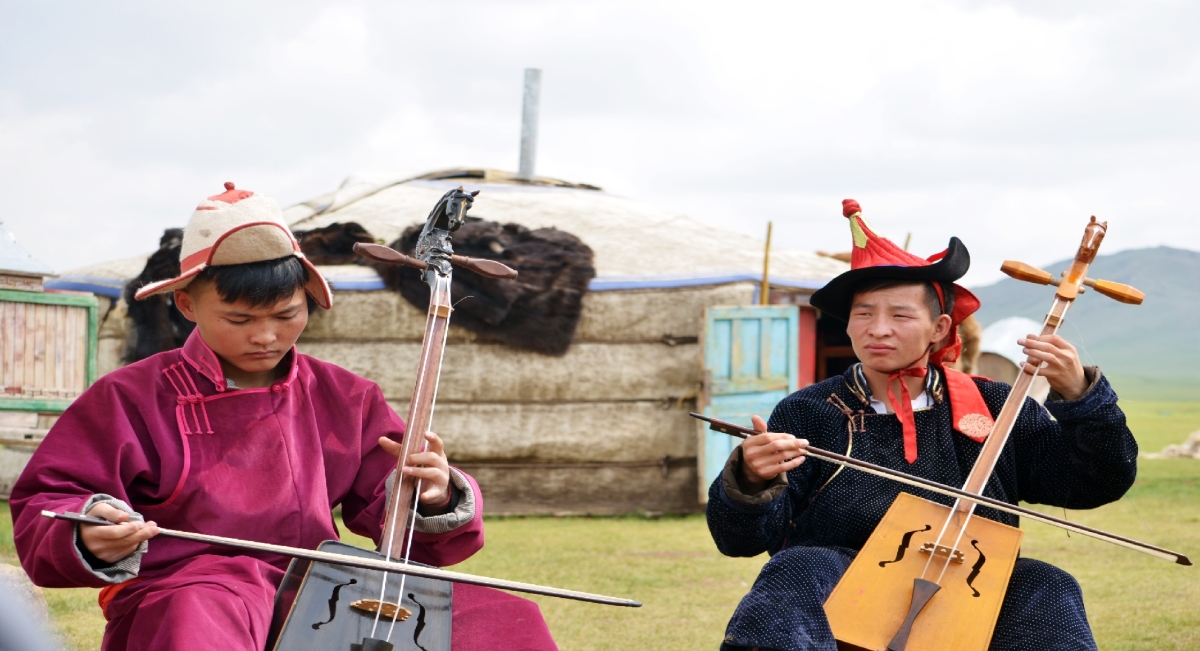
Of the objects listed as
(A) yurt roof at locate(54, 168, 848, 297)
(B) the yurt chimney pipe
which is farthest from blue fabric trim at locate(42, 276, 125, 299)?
(B) the yurt chimney pipe

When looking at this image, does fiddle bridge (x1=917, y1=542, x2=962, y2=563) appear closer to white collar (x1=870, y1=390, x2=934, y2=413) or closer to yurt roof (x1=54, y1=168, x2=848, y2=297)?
white collar (x1=870, y1=390, x2=934, y2=413)

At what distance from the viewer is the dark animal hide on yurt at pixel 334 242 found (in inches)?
342

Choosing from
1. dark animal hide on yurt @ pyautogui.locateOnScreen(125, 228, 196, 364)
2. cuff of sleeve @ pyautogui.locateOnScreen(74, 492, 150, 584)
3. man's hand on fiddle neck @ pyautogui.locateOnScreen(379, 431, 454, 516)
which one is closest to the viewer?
cuff of sleeve @ pyautogui.locateOnScreen(74, 492, 150, 584)

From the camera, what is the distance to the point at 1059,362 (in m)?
2.46

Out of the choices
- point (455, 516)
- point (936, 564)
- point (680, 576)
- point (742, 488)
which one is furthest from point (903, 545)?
point (680, 576)

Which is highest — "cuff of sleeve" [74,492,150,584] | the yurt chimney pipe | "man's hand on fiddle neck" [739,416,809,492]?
the yurt chimney pipe

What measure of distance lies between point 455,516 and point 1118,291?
1599mm

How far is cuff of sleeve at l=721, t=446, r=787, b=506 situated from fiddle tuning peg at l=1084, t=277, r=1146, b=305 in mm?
828

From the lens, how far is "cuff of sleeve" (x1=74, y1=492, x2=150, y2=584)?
1989 millimetres

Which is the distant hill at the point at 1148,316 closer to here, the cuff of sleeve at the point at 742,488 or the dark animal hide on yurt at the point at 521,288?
the dark animal hide on yurt at the point at 521,288

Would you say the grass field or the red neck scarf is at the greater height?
the red neck scarf

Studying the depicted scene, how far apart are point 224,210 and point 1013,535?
5.79ft

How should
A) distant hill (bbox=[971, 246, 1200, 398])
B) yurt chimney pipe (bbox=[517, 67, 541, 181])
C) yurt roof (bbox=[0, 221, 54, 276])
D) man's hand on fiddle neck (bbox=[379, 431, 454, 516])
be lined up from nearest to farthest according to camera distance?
man's hand on fiddle neck (bbox=[379, 431, 454, 516]) < yurt roof (bbox=[0, 221, 54, 276]) < yurt chimney pipe (bbox=[517, 67, 541, 181]) < distant hill (bbox=[971, 246, 1200, 398])

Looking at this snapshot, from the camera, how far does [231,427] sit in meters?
2.32
